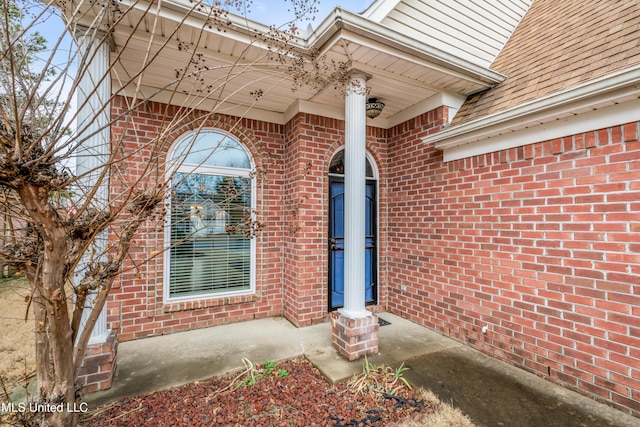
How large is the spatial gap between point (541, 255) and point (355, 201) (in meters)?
1.89

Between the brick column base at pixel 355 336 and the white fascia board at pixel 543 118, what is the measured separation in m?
2.29

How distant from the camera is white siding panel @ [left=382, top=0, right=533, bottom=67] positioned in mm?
3586

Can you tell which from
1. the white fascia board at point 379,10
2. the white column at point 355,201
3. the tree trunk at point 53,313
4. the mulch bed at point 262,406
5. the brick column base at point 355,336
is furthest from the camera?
the white fascia board at point 379,10

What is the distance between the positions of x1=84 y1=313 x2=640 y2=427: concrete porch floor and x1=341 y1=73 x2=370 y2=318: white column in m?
0.66

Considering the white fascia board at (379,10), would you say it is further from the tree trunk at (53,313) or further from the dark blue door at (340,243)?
the tree trunk at (53,313)

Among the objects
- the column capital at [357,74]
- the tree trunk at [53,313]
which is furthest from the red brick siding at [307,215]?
the tree trunk at [53,313]

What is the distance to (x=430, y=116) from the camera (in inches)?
158

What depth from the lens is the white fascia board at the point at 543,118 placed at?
Result: 7.27ft

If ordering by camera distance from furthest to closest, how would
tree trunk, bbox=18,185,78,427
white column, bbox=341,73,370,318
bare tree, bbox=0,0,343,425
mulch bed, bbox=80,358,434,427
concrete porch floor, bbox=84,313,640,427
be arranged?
white column, bbox=341,73,370,318, concrete porch floor, bbox=84,313,640,427, mulch bed, bbox=80,358,434,427, tree trunk, bbox=18,185,78,427, bare tree, bbox=0,0,343,425

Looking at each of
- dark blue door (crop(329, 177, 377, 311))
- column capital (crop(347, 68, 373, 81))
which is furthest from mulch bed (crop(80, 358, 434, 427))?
column capital (crop(347, 68, 373, 81))

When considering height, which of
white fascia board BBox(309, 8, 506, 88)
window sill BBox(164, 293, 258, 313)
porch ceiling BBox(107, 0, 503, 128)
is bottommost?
window sill BBox(164, 293, 258, 313)

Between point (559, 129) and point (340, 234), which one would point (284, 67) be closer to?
point (340, 234)

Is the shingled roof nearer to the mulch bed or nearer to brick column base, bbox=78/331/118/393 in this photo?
the mulch bed

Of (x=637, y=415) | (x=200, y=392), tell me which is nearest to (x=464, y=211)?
(x=637, y=415)
